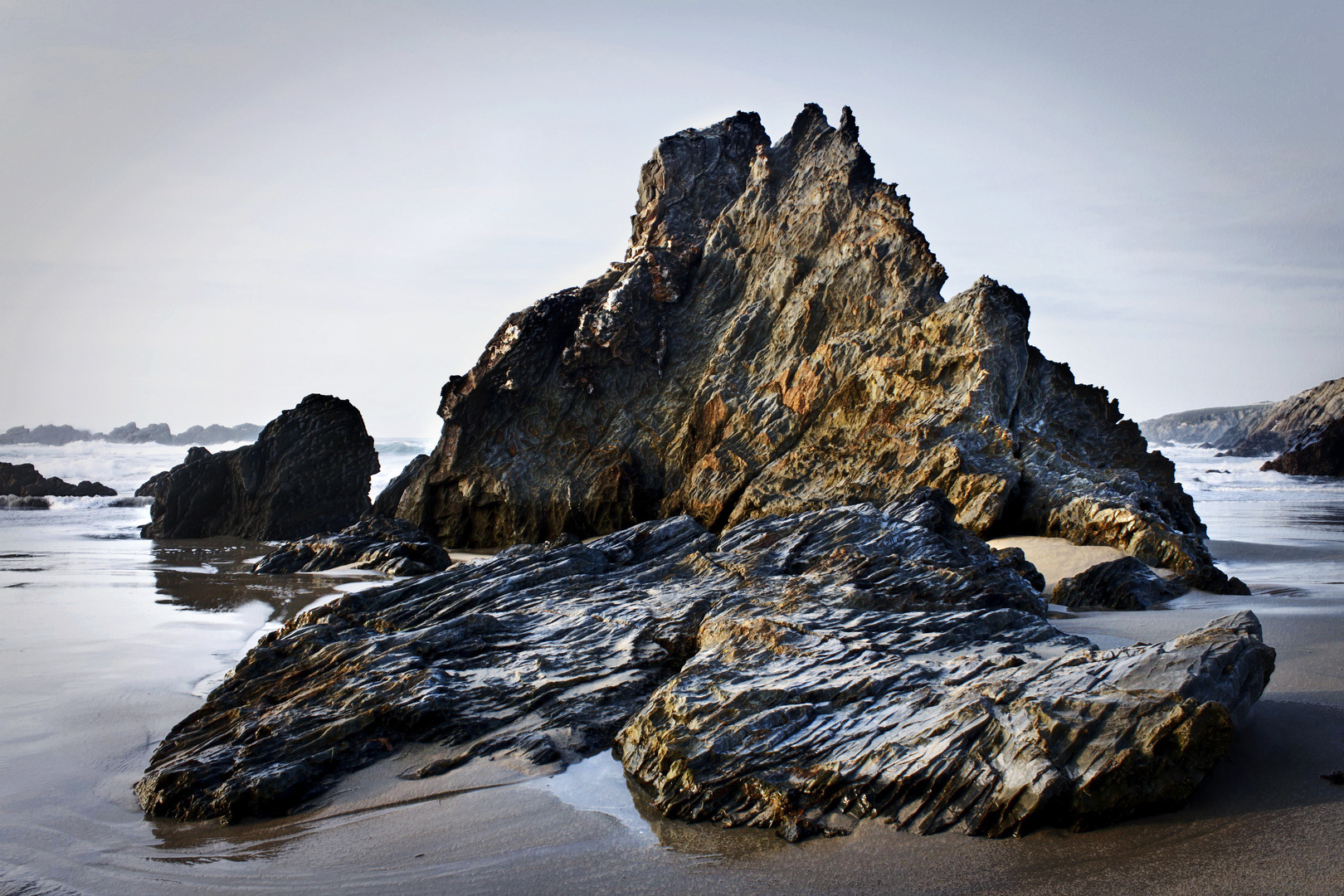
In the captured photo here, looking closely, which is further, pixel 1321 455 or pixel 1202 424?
pixel 1202 424

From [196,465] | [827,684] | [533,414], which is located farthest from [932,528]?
[196,465]

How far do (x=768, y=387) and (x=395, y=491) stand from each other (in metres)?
9.38

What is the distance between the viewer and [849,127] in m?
15.7

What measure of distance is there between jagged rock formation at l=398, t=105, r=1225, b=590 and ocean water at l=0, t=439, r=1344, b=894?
346cm

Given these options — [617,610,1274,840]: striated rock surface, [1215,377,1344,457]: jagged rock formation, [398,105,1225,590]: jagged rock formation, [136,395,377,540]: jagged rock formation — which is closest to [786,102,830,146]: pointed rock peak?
[398,105,1225,590]: jagged rock formation

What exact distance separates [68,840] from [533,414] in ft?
41.2

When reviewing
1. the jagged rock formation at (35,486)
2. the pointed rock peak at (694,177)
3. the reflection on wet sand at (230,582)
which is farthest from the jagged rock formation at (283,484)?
the jagged rock formation at (35,486)

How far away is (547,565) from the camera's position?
7.27 m

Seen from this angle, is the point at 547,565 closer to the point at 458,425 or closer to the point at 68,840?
the point at 68,840

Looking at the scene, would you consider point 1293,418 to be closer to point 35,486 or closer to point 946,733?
point 946,733

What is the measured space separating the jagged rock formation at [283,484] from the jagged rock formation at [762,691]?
507 inches

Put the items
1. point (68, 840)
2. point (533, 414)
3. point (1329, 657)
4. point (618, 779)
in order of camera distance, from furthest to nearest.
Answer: point (533, 414)
point (1329, 657)
point (618, 779)
point (68, 840)

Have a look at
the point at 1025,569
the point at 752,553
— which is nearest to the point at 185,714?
the point at 752,553

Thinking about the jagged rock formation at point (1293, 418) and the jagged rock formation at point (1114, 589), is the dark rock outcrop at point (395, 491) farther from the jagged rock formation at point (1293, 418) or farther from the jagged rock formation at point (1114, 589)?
the jagged rock formation at point (1293, 418)
